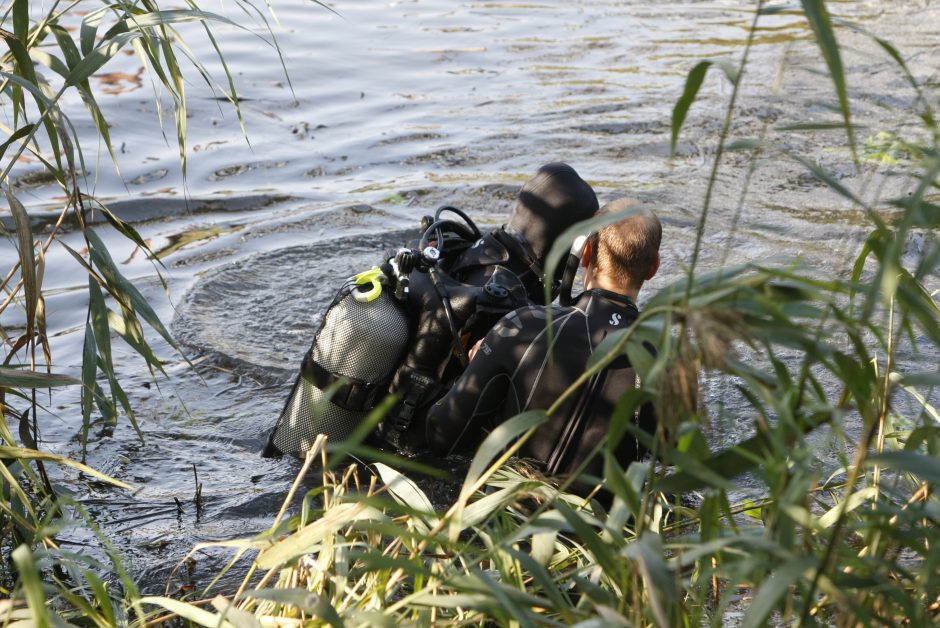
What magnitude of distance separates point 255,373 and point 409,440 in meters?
1.48

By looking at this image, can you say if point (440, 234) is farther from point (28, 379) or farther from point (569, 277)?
point (28, 379)

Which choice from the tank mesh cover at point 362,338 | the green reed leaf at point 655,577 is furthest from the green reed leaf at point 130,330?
the green reed leaf at point 655,577

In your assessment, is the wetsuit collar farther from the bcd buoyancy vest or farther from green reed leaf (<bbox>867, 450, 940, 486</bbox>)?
green reed leaf (<bbox>867, 450, 940, 486</bbox>)

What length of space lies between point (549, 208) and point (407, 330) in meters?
0.70

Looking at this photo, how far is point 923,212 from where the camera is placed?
5.10 ft

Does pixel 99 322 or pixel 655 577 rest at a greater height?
pixel 655 577

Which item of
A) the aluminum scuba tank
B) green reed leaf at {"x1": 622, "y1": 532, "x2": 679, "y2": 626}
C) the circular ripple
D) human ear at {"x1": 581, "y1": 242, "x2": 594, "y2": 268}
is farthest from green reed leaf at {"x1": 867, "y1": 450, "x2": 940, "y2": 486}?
the circular ripple

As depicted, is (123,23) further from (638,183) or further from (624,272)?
(638,183)

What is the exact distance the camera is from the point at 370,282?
10.5ft

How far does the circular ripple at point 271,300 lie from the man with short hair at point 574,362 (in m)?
1.97

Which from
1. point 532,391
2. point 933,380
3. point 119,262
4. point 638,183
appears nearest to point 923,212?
point 933,380

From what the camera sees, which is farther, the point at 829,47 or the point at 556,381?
the point at 556,381

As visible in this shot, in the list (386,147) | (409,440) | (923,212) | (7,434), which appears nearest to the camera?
(923,212)

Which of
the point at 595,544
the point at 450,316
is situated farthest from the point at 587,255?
the point at 595,544
